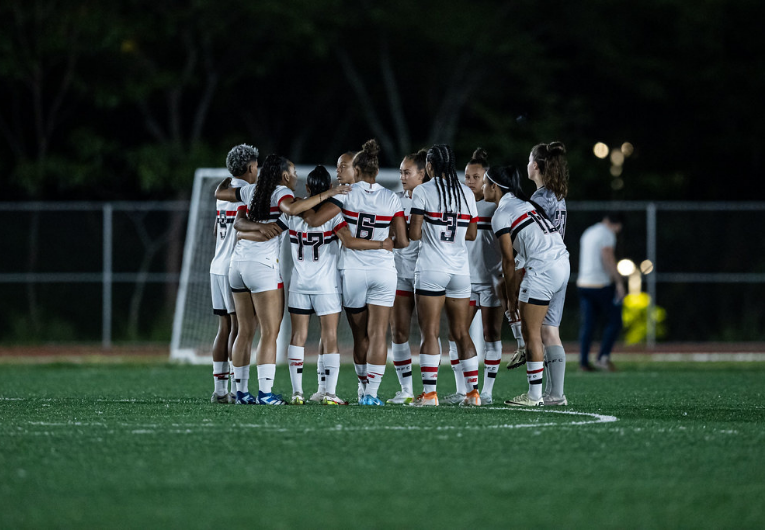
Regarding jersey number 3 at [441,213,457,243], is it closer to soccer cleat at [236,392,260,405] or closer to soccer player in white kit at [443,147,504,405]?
soccer player in white kit at [443,147,504,405]

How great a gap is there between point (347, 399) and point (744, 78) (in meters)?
17.2

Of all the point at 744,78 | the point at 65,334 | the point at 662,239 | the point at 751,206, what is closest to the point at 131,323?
the point at 65,334

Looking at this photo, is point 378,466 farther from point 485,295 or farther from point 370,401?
point 485,295

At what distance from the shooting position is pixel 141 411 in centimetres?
837

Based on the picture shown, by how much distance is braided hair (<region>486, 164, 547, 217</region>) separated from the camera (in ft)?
28.7

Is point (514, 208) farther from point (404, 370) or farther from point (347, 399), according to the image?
point (347, 399)

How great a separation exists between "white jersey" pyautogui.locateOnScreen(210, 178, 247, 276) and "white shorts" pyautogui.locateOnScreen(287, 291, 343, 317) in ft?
2.13

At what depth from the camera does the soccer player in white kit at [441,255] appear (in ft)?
28.0

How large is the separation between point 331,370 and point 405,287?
912 mm

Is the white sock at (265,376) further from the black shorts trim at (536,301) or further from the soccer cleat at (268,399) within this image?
the black shorts trim at (536,301)

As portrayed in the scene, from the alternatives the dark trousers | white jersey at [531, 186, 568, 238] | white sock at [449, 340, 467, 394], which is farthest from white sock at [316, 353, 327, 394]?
the dark trousers

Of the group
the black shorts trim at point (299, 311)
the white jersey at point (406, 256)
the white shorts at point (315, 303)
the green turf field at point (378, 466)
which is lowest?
the green turf field at point (378, 466)

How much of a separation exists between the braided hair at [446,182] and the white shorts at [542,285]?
788 mm

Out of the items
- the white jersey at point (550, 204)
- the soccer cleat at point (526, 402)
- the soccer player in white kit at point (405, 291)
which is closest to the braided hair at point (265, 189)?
the soccer player in white kit at point (405, 291)
